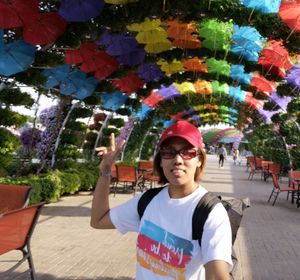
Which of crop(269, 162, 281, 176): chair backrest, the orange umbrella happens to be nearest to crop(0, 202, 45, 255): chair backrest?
the orange umbrella

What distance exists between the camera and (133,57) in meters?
9.40

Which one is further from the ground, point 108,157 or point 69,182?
point 108,157

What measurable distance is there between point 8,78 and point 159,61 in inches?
148

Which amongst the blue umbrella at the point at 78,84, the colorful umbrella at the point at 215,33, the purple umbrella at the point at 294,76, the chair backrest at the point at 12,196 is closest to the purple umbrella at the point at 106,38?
the blue umbrella at the point at 78,84

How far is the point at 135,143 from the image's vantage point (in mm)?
21031

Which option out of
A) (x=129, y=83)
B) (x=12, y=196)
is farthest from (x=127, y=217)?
A: (x=129, y=83)

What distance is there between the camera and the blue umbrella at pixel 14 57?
6.62m

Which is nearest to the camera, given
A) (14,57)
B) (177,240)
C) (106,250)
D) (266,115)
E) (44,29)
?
(177,240)

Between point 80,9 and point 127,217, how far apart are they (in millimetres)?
4752

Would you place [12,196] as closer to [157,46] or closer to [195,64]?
[157,46]

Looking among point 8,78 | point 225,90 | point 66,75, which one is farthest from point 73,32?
point 225,90

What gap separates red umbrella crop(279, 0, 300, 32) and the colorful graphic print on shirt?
527 cm

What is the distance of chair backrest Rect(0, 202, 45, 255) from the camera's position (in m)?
3.47

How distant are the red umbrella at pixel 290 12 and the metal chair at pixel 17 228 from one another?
443cm
